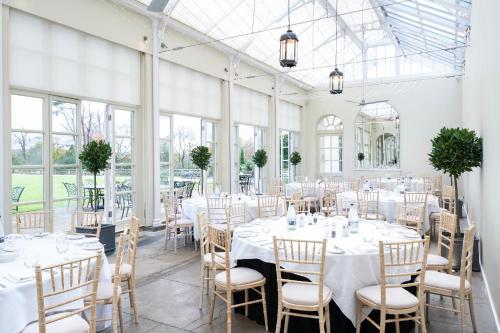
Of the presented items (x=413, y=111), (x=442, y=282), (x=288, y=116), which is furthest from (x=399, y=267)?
(x=413, y=111)

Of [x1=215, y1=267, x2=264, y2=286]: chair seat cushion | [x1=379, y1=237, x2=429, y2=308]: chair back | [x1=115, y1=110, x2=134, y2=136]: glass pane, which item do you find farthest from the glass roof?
[x1=215, y1=267, x2=264, y2=286]: chair seat cushion

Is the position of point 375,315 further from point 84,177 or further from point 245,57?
point 245,57

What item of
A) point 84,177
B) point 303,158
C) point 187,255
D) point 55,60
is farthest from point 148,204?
point 303,158

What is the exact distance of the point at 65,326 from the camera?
2615 mm

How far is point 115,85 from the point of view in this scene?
7457 mm

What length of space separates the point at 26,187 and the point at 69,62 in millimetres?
2233

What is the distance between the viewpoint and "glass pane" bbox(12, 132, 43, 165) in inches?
230

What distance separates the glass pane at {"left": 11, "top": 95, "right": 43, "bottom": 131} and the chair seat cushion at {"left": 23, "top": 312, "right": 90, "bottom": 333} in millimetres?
4192

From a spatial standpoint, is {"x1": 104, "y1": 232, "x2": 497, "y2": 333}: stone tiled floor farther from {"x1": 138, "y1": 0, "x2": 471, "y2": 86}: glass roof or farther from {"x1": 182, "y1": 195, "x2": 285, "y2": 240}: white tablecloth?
{"x1": 138, "y1": 0, "x2": 471, "y2": 86}: glass roof

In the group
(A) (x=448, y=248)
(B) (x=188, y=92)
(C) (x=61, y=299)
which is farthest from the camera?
(B) (x=188, y=92)

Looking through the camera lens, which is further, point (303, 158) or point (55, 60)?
point (303, 158)

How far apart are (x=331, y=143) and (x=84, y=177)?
36.0ft

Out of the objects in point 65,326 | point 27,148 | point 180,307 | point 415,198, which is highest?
point 27,148

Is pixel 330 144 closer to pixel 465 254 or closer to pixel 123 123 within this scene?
pixel 123 123
